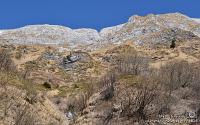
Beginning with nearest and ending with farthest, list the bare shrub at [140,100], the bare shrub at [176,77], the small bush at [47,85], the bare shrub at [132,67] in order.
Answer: the bare shrub at [140,100]
the bare shrub at [176,77]
the bare shrub at [132,67]
the small bush at [47,85]

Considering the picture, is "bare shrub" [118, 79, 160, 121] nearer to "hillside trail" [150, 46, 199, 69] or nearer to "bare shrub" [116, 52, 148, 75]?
"bare shrub" [116, 52, 148, 75]

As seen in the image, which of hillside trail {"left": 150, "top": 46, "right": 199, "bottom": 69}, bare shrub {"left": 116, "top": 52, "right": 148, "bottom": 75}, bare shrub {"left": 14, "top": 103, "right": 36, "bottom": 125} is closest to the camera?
bare shrub {"left": 14, "top": 103, "right": 36, "bottom": 125}

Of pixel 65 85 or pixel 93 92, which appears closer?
pixel 93 92

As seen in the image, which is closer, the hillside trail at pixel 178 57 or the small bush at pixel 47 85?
the small bush at pixel 47 85

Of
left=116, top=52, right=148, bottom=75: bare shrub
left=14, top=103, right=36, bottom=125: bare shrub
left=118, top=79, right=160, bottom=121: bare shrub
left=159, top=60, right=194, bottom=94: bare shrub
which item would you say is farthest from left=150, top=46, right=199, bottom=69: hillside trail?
left=14, top=103, right=36, bottom=125: bare shrub

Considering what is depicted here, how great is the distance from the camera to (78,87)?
9894 centimetres

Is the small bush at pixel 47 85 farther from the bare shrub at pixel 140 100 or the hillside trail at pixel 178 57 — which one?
the hillside trail at pixel 178 57

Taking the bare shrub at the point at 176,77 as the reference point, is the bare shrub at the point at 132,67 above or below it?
above

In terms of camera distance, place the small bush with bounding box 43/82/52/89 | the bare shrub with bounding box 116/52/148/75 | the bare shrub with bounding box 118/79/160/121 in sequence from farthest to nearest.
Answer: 1. the small bush with bounding box 43/82/52/89
2. the bare shrub with bounding box 116/52/148/75
3. the bare shrub with bounding box 118/79/160/121

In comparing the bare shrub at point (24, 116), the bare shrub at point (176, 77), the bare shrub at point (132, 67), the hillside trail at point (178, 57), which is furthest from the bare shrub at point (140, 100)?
the hillside trail at point (178, 57)

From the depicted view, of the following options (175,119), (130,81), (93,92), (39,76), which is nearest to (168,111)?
(175,119)

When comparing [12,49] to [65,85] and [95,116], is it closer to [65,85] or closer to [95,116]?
[65,85]

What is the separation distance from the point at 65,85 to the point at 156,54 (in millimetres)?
42941

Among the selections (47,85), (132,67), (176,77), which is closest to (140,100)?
(176,77)
